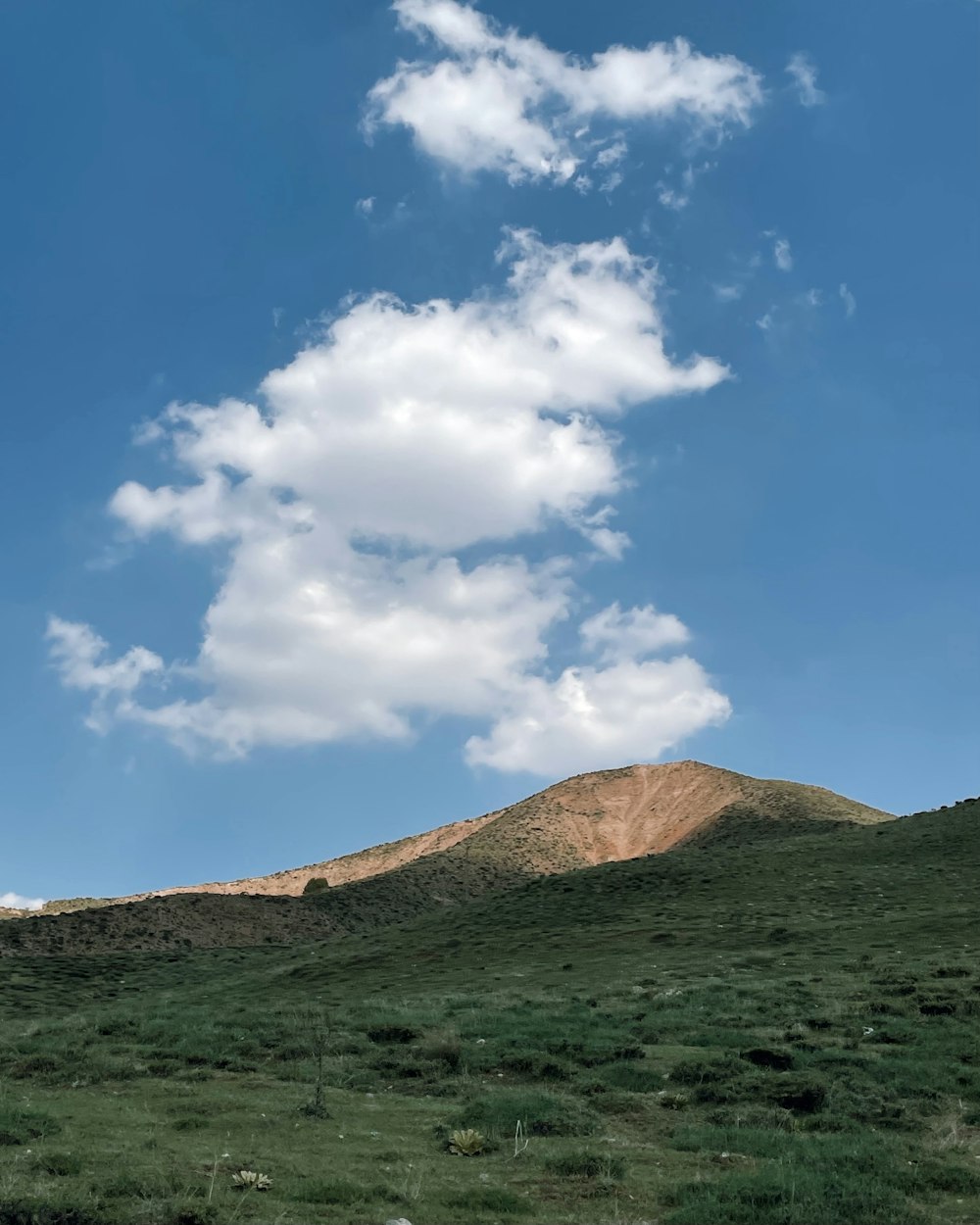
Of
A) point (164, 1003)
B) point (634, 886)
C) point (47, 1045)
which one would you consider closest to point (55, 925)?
point (164, 1003)

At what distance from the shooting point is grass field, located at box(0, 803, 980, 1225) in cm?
1057

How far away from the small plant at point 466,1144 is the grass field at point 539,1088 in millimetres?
324

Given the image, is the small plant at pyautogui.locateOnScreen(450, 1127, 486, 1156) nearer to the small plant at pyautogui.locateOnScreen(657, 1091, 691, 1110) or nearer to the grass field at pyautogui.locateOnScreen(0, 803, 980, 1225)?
the grass field at pyautogui.locateOnScreen(0, 803, 980, 1225)

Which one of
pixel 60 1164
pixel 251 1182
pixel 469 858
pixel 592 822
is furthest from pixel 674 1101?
pixel 592 822

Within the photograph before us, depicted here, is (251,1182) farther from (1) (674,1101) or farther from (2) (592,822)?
(2) (592,822)

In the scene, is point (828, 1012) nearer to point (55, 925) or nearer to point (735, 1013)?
point (735, 1013)

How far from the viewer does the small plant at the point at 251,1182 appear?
35.2 feet

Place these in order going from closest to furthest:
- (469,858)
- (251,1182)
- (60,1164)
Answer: (251,1182) → (60,1164) → (469,858)

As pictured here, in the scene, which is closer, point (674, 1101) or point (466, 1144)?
point (466, 1144)

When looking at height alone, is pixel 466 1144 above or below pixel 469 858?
below

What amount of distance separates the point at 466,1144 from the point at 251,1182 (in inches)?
137

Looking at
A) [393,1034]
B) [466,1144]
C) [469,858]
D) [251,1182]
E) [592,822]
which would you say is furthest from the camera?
[592,822]

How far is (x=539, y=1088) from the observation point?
1773cm

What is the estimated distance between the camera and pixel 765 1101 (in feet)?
53.7
